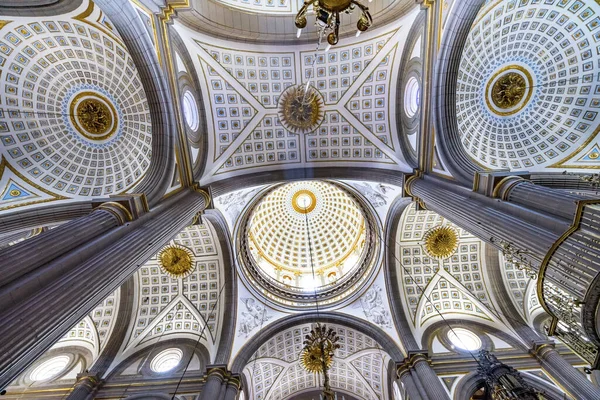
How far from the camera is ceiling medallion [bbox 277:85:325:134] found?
42.1 feet

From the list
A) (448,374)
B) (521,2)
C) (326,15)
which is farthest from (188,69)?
(448,374)

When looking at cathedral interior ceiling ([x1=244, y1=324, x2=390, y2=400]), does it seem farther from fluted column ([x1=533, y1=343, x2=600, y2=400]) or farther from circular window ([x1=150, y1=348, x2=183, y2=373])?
fluted column ([x1=533, y1=343, x2=600, y2=400])

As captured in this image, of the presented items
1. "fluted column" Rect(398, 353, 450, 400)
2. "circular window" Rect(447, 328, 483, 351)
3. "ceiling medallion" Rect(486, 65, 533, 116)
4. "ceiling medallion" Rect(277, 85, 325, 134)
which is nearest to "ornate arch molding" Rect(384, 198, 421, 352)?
"fluted column" Rect(398, 353, 450, 400)

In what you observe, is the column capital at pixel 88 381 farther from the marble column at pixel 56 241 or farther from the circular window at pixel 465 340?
the circular window at pixel 465 340

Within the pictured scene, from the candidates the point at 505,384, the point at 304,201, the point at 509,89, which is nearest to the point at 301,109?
the point at 509,89

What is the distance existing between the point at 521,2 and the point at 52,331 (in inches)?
586

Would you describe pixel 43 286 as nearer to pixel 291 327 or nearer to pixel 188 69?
pixel 188 69

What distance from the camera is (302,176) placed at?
45.7 feet

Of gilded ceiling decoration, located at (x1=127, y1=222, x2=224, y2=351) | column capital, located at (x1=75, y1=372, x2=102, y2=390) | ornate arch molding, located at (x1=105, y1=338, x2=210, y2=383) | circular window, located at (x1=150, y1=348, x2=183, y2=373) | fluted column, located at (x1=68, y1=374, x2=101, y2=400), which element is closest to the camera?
fluted column, located at (x1=68, y1=374, x2=101, y2=400)

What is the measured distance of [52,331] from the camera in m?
4.84

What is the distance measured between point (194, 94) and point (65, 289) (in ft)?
29.4

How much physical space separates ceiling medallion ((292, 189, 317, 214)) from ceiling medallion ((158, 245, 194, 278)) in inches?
307

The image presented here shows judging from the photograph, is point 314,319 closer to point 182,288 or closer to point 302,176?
point 182,288

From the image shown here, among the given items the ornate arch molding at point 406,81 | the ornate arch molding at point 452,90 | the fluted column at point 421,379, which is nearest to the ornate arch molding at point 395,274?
the fluted column at point 421,379
